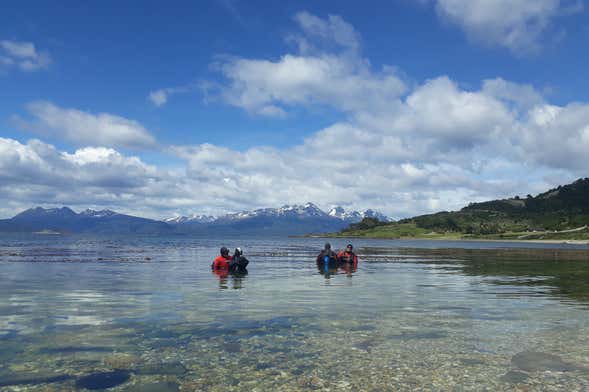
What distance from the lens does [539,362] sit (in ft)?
52.0

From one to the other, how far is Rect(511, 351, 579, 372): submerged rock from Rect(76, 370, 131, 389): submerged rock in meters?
12.7

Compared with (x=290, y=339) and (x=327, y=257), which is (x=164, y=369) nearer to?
(x=290, y=339)

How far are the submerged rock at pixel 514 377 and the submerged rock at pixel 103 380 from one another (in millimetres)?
11404

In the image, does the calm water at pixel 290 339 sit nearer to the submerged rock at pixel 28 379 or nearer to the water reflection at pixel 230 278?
the submerged rock at pixel 28 379

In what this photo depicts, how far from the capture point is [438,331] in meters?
20.8

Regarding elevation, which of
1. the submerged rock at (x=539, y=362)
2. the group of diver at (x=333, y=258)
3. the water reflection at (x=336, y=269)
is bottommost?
the submerged rock at (x=539, y=362)

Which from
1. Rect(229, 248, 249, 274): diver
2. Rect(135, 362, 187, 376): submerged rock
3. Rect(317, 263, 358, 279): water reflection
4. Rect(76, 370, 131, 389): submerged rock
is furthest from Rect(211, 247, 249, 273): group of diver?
Rect(76, 370, 131, 389): submerged rock

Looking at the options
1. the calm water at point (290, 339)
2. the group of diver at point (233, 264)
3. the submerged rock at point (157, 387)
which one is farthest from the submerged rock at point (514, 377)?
the group of diver at point (233, 264)

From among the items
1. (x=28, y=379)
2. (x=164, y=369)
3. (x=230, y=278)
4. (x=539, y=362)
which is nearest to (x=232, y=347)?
(x=164, y=369)

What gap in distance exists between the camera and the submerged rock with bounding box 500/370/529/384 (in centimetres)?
1390

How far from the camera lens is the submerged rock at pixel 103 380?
520 inches

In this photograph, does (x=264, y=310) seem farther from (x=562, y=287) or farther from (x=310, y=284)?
(x=562, y=287)

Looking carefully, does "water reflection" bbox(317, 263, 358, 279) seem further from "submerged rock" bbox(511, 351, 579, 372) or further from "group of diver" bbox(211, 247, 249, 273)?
"submerged rock" bbox(511, 351, 579, 372)

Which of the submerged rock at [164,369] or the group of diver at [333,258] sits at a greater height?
the group of diver at [333,258]
